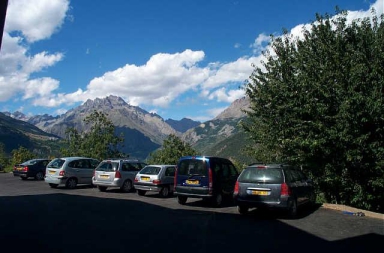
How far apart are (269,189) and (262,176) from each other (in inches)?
20.0

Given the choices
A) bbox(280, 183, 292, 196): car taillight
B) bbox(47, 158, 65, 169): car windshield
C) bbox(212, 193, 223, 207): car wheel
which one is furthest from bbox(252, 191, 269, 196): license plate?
bbox(47, 158, 65, 169): car windshield

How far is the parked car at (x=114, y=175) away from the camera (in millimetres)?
16516

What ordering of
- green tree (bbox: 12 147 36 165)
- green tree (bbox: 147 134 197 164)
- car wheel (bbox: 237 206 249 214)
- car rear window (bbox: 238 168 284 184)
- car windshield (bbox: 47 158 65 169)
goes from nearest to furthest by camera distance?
car rear window (bbox: 238 168 284 184)
car wheel (bbox: 237 206 249 214)
car windshield (bbox: 47 158 65 169)
green tree (bbox: 147 134 197 164)
green tree (bbox: 12 147 36 165)

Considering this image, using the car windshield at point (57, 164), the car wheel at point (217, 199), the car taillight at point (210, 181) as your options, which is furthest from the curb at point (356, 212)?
the car windshield at point (57, 164)

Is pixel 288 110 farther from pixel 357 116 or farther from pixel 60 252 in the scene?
pixel 60 252

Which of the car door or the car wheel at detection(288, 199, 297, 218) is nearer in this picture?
the car wheel at detection(288, 199, 297, 218)

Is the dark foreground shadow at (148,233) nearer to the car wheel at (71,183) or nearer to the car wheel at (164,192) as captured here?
the car wheel at (164,192)

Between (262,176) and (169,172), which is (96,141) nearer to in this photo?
(169,172)

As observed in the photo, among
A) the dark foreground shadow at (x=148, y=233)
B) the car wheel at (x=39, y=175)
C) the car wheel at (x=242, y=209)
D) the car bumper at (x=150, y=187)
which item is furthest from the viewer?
the car wheel at (x=39, y=175)

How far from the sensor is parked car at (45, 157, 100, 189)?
17.5m

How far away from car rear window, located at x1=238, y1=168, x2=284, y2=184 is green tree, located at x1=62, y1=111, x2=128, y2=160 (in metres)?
22.5

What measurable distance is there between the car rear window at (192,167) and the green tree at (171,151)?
1655 centimetres

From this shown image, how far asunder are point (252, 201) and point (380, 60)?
29.7 feet

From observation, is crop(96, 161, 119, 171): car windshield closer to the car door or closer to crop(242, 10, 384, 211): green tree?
the car door
